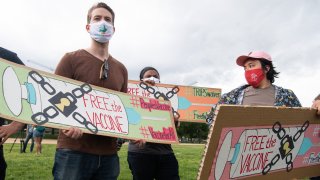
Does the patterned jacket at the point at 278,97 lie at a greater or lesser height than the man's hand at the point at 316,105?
greater

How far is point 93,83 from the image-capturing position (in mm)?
3209

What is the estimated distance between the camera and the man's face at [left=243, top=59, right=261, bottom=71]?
12.9 ft

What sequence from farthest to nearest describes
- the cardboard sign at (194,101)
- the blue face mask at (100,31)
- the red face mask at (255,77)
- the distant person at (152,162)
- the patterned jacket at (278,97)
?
the cardboard sign at (194,101) < the distant person at (152,162) < the red face mask at (255,77) < the patterned jacket at (278,97) < the blue face mask at (100,31)

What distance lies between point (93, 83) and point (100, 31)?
0.50 m

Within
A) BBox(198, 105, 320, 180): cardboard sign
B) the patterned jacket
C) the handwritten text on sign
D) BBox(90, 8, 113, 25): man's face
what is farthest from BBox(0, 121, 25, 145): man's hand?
the patterned jacket

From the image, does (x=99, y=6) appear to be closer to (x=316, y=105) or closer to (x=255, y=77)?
(x=255, y=77)

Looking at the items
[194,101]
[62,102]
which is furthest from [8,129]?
[194,101]

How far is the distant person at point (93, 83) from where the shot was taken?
2979 mm

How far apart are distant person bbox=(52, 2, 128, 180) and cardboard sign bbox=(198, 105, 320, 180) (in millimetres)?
1029

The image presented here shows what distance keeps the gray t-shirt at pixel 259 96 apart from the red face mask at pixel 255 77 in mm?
81

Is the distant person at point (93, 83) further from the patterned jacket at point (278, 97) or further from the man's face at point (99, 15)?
the patterned jacket at point (278, 97)

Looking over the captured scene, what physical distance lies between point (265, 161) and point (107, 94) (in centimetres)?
144

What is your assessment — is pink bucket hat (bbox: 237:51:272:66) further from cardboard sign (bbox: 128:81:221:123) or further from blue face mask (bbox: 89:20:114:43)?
cardboard sign (bbox: 128:81:221:123)

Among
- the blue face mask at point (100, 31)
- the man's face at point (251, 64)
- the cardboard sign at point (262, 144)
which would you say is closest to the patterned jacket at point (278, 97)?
the man's face at point (251, 64)
